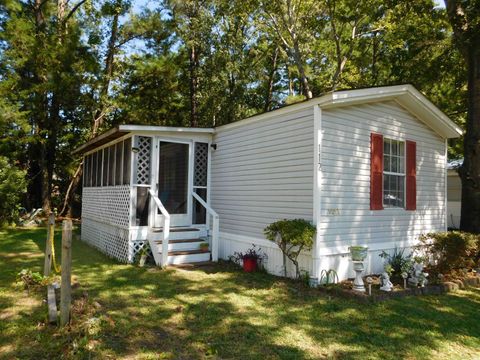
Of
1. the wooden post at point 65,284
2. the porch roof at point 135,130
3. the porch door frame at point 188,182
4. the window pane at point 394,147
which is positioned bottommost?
the wooden post at point 65,284

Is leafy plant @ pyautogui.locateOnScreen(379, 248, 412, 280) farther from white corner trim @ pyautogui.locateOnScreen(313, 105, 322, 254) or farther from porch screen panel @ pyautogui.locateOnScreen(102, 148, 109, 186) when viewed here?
porch screen panel @ pyautogui.locateOnScreen(102, 148, 109, 186)

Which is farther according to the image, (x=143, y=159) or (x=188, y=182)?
(x=188, y=182)

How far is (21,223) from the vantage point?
1458cm

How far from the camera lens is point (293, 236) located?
5941 mm

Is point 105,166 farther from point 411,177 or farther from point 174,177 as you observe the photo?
point 411,177

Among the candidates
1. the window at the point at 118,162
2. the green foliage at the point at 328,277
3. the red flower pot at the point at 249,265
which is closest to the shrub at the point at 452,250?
the green foliage at the point at 328,277

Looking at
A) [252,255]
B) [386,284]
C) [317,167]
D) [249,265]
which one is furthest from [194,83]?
[386,284]

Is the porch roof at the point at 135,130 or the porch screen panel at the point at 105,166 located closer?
the porch roof at the point at 135,130

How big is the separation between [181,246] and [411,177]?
17.2 feet

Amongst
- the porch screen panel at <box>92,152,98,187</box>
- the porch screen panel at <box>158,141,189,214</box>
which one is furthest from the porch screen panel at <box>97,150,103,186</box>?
the porch screen panel at <box>158,141,189,214</box>

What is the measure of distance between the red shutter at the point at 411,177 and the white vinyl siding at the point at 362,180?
16 cm

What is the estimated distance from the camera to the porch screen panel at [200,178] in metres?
8.94

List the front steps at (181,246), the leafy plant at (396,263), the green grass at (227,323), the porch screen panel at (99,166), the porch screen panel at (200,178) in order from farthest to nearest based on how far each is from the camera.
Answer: the porch screen panel at (99,166) → the porch screen panel at (200,178) → the front steps at (181,246) → the leafy plant at (396,263) → the green grass at (227,323)

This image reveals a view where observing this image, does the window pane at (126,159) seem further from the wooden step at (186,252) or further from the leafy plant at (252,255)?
the leafy plant at (252,255)
